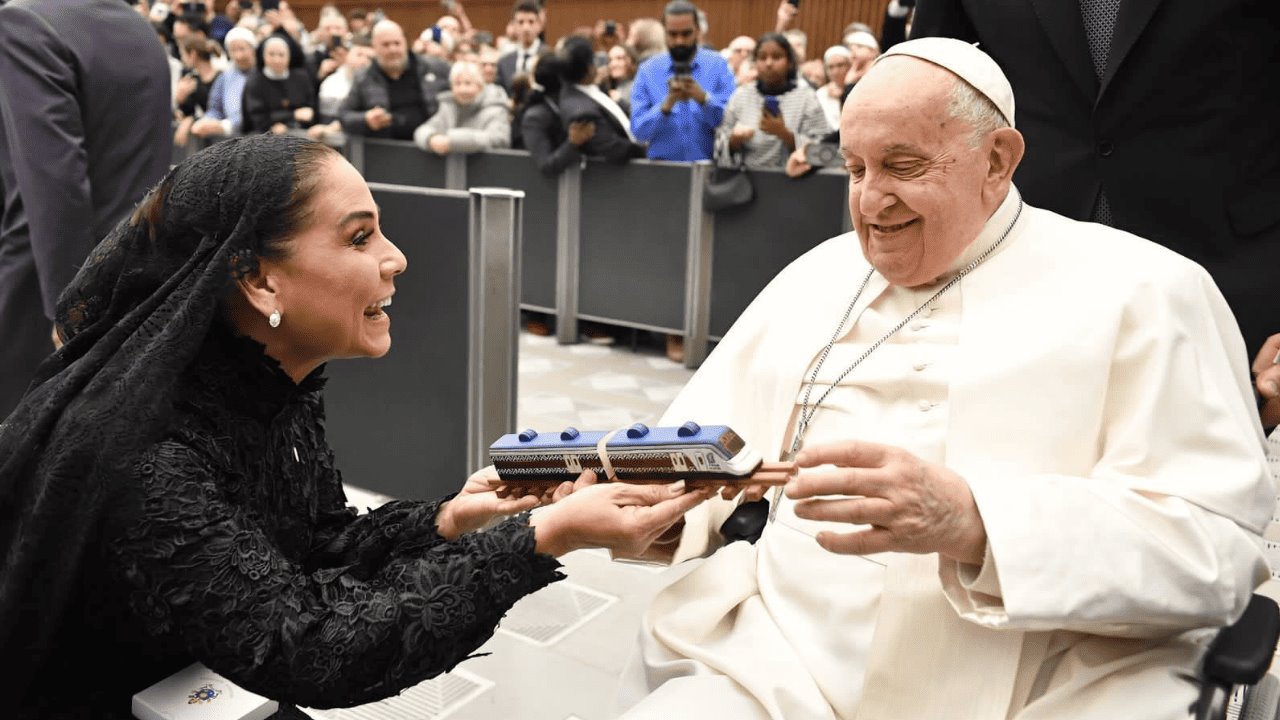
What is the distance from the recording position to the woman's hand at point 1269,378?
2146mm

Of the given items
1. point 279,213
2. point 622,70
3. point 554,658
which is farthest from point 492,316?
point 622,70

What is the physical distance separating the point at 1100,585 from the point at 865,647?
1.38 ft

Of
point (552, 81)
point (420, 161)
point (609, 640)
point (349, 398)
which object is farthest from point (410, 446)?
point (420, 161)

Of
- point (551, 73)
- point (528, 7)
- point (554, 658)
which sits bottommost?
point (554, 658)

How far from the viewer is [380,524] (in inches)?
81.4

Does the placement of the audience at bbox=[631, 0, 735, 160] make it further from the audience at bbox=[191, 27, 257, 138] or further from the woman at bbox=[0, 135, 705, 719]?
the woman at bbox=[0, 135, 705, 719]

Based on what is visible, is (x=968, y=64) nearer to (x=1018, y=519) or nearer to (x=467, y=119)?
(x=1018, y=519)

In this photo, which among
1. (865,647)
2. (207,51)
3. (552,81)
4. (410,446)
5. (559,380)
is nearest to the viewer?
(865,647)

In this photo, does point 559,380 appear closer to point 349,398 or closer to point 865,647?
point 349,398

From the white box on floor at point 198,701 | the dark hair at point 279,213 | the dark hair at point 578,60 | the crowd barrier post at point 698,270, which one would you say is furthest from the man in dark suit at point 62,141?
the dark hair at point 578,60

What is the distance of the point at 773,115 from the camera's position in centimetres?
715

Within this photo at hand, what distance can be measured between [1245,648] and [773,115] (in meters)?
5.83

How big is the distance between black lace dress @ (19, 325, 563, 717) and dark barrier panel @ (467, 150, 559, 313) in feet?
21.2

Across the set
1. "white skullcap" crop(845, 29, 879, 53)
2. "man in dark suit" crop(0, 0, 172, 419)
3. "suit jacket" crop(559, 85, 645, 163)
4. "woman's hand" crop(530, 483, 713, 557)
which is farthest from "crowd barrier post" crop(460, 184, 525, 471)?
"white skullcap" crop(845, 29, 879, 53)
